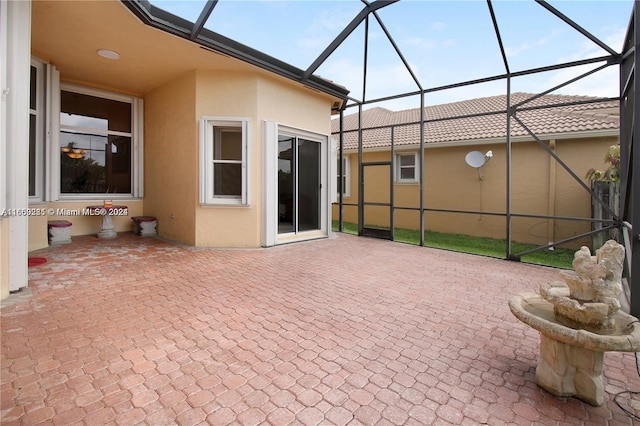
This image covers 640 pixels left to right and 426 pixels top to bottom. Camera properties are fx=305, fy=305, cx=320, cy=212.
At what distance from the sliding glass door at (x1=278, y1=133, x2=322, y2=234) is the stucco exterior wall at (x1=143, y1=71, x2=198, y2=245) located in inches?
69.1

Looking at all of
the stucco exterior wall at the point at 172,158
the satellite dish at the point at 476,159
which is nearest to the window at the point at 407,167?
the satellite dish at the point at 476,159

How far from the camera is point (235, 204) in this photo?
19.7 feet

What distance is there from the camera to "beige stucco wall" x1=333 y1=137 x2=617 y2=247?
24.8 feet

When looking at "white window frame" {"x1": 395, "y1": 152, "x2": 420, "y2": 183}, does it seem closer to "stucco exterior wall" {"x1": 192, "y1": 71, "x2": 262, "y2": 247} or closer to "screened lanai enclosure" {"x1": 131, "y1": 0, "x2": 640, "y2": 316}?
"screened lanai enclosure" {"x1": 131, "y1": 0, "x2": 640, "y2": 316}

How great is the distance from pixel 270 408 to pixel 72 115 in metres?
7.96

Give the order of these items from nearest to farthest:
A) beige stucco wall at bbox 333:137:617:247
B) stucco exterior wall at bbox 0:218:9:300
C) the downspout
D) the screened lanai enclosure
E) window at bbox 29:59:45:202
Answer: stucco exterior wall at bbox 0:218:9:300 < the screened lanai enclosure < window at bbox 29:59:45:202 < beige stucco wall at bbox 333:137:617:247 < the downspout

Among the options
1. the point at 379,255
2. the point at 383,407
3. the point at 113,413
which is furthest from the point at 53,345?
the point at 379,255

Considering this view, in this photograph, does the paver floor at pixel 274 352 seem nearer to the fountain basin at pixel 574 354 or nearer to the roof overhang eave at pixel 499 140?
the fountain basin at pixel 574 354

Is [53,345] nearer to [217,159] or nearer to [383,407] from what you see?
[383,407]

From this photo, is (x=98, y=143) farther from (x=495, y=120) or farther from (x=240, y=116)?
(x=495, y=120)

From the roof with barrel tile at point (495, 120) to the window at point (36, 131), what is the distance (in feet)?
20.8

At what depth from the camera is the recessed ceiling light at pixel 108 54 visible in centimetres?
525

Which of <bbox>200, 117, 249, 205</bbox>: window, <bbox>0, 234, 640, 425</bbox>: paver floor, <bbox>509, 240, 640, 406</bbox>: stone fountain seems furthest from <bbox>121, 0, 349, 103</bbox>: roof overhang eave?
<bbox>509, 240, 640, 406</bbox>: stone fountain

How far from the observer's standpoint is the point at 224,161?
20.1ft
